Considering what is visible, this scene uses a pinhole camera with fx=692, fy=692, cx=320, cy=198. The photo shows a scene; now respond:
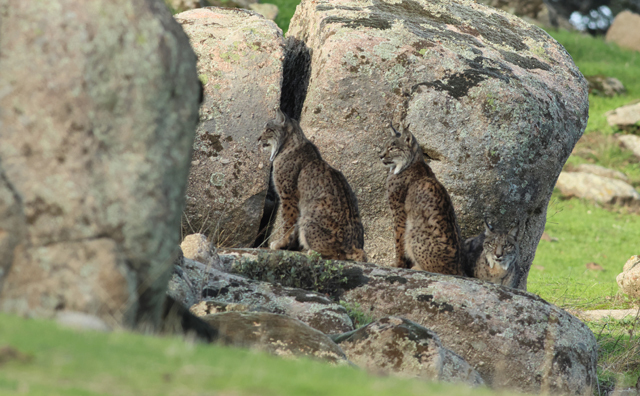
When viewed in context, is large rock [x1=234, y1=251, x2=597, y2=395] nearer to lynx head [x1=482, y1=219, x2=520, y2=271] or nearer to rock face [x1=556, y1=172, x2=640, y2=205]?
lynx head [x1=482, y1=219, x2=520, y2=271]

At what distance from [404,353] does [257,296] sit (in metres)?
1.90

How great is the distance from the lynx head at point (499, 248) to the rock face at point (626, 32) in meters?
27.8

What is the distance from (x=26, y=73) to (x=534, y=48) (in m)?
9.56

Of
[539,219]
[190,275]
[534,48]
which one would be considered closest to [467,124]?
[539,219]

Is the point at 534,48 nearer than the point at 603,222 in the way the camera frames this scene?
Yes

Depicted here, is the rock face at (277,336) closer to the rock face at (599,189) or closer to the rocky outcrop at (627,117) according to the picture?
the rock face at (599,189)

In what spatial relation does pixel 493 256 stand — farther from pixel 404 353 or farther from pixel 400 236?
pixel 404 353

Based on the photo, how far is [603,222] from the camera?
17125 mm

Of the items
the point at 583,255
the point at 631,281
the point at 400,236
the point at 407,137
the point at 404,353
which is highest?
the point at 407,137

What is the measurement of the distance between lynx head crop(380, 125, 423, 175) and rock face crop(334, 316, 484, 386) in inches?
142

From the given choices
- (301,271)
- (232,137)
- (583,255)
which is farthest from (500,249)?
(583,255)

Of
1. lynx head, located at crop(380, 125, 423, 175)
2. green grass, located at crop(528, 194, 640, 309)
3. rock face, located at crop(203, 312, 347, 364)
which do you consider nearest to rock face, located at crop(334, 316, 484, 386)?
rock face, located at crop(203, 312, 347, 364)

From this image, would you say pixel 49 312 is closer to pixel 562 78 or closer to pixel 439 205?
pixel 439 205

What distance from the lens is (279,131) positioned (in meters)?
9.41
